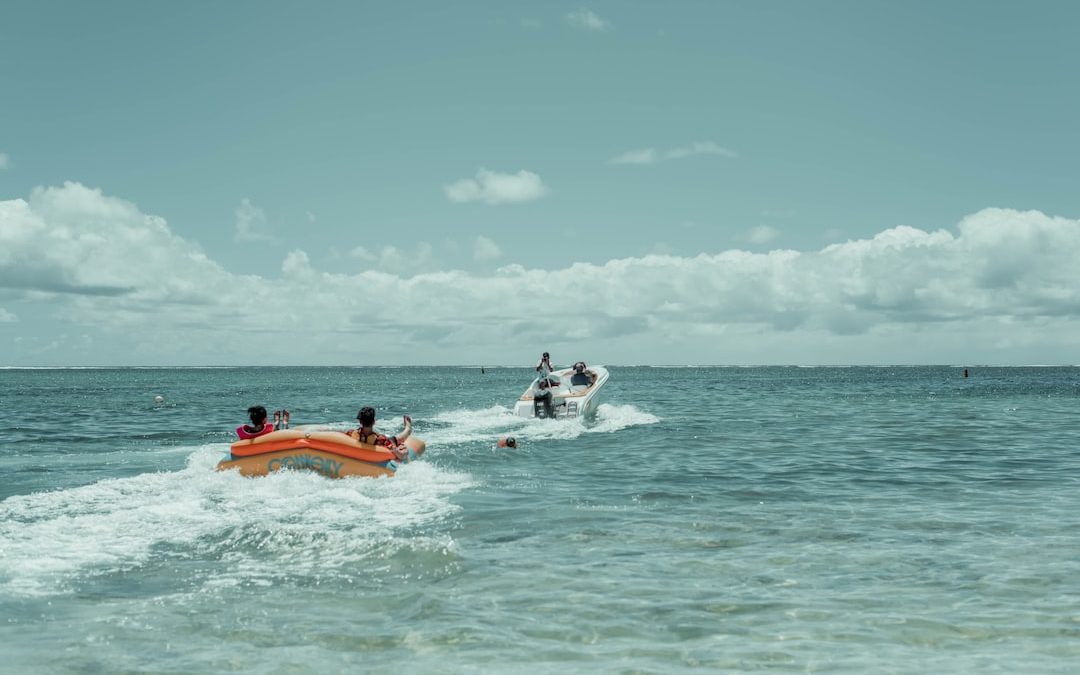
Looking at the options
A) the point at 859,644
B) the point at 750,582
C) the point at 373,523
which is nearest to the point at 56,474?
the point at 373,523

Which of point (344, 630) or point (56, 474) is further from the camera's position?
point (56, 474)

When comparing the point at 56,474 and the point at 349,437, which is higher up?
the point at 349,437

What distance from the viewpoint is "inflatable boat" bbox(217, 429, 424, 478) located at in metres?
15.1

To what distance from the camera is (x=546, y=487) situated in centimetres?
1570

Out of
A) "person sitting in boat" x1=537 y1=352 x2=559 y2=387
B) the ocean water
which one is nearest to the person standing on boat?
"person sitting in boat" x1=537 y1=352 x2=559 y2=387

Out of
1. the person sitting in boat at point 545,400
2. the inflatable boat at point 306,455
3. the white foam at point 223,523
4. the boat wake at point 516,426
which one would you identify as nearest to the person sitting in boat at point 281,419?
the white foam at point 223,523

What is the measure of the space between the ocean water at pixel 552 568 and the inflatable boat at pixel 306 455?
38 cm

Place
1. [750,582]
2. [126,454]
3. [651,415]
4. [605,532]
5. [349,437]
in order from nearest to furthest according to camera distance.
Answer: [750,582]
[605,532]
[349,437]
[126,454]
[651,415]

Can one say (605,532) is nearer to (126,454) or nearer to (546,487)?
(546,487)

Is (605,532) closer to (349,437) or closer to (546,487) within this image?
(546,487)

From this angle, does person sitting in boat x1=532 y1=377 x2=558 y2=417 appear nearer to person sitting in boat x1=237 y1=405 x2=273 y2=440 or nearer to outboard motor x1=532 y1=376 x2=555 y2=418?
outboard motor x1=532 y1=376 x2=555 y2=418

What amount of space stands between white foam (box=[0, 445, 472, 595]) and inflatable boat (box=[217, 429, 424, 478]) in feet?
0.74

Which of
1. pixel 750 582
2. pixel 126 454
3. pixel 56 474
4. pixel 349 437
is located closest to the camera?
pixel 750 582

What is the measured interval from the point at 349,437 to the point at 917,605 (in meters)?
10.6
